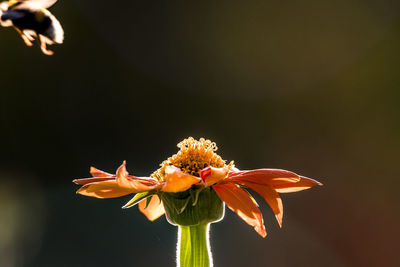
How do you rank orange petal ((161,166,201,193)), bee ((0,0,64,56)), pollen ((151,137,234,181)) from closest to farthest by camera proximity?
bee ((0,0,64,56)) < orange petal ((161,166,201,193)) < pollen ((151,137,234,181))

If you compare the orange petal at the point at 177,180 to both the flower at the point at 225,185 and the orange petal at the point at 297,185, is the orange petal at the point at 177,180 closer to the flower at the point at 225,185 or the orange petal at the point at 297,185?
the flower at the point at 225,185

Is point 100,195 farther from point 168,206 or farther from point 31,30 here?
point 31,30

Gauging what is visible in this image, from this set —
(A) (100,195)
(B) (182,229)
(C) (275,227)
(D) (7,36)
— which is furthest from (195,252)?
(D) (7,36)

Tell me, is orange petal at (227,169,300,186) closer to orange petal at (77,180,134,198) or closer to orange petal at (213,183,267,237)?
orange petal at (213,183,267,237)

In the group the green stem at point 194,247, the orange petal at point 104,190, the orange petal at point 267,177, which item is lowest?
the green stem at point 194,247

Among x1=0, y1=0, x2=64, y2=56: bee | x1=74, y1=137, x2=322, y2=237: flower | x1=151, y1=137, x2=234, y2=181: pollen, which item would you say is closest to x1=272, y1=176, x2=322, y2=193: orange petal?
x1=74, y1=137, x2=322, y2=237: flower

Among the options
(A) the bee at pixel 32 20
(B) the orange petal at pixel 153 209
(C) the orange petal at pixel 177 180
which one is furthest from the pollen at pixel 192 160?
(A) the bee at pixel 32 20

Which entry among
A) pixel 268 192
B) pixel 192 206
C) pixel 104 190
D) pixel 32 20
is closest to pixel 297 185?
pixel 268 192
